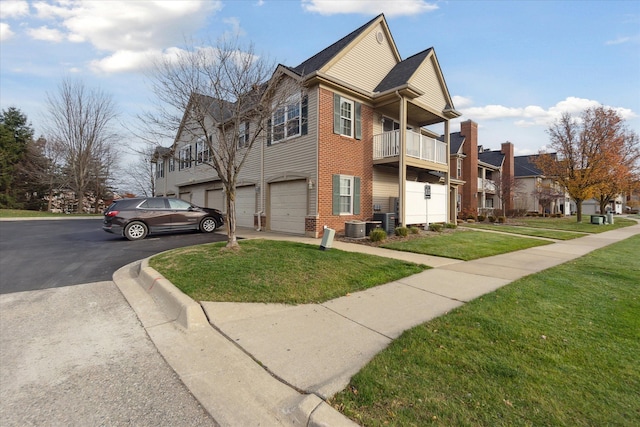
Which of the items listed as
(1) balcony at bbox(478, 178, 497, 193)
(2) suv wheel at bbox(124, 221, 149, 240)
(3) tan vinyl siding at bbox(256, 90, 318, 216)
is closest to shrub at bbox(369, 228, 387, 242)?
(3) tan vinyl siding at bbox(256, 90, 318, 216)

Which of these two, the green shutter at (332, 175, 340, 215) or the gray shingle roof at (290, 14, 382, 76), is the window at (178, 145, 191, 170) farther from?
the green shutter at (332, 175, 340, 215)

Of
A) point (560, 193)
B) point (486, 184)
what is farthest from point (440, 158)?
point (560, 193)

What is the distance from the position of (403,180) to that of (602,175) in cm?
1921

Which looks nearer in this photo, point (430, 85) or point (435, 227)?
point (435, 227)

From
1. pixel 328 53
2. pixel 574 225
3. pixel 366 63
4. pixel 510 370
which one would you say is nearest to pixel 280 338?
pixel 510 370

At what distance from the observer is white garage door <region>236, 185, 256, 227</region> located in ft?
48.9

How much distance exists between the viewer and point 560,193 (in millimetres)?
30531

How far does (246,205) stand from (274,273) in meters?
10.4

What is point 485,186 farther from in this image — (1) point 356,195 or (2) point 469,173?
(1) point 356,195

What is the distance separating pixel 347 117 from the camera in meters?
12.4

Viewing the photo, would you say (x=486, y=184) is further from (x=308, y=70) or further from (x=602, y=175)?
(x=308, y=70)

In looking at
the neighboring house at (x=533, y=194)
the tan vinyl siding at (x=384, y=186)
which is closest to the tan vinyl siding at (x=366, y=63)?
the tan vinyl siding at (x=384, y=186)

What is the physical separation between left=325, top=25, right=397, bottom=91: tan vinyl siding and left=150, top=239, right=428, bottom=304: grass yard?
826 centimetres

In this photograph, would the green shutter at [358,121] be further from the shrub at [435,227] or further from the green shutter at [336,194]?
the shrub at [435,227]
